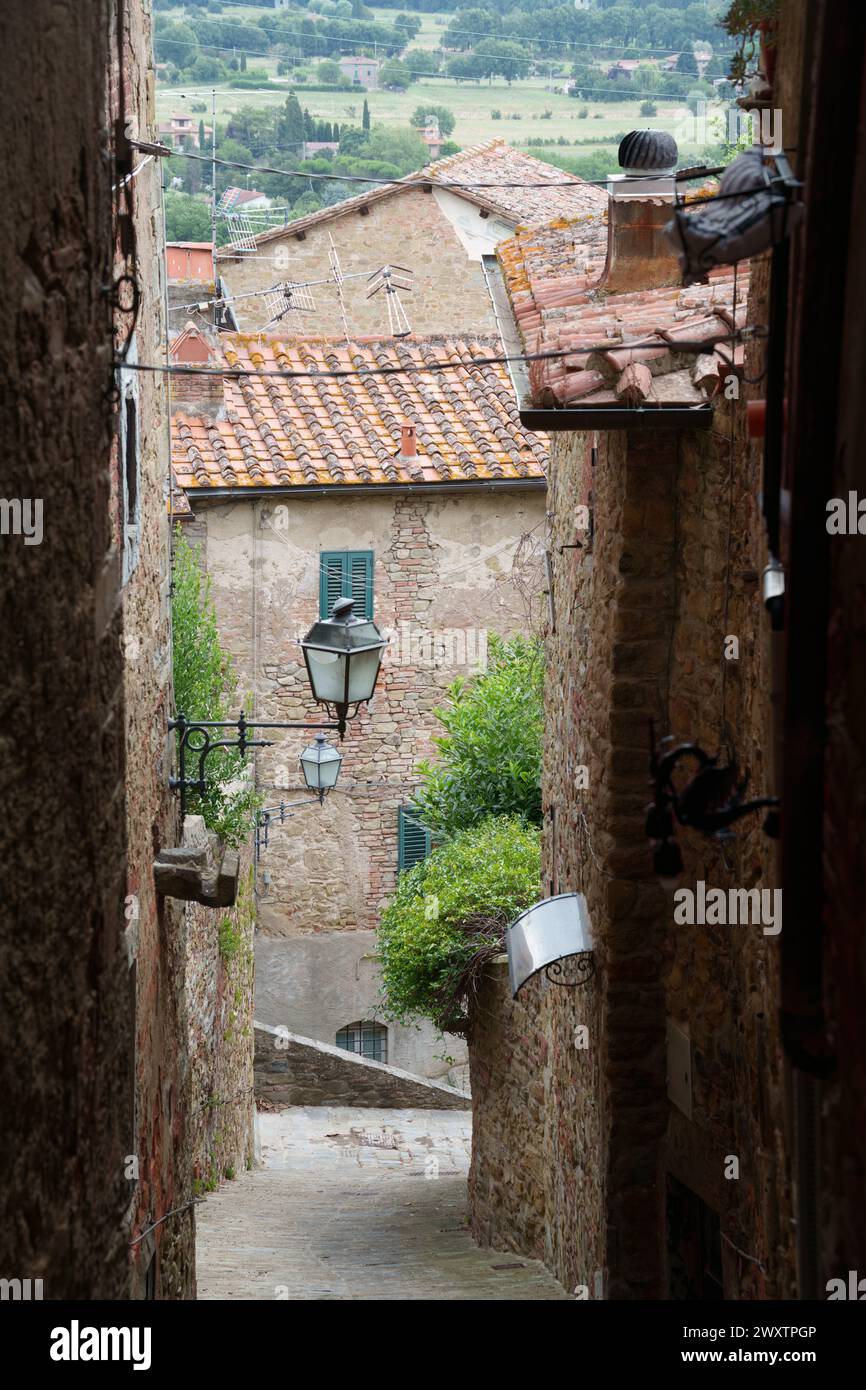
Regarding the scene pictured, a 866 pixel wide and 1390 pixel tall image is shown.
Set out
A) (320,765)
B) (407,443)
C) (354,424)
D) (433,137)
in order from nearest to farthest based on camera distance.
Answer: (320,765), (407,443), (354,424), (433,137)

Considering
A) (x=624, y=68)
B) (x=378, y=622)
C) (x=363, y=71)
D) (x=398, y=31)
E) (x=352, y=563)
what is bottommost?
(x=378, y=622)

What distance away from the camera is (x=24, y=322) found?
3852 mm

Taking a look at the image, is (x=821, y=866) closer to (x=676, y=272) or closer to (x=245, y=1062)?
(x=676, y=272)

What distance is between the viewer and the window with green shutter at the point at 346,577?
18281 millimetres

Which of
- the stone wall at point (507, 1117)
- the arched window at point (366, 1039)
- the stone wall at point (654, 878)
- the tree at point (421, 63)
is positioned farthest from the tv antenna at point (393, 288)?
the tree at point (421, 63)

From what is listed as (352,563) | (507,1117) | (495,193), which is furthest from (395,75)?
(507,1117)

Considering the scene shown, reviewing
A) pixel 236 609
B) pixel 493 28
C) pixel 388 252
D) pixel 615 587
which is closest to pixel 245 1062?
pixel 236 609

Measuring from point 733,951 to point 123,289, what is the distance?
152 inches

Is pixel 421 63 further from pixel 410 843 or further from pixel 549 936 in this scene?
pixel 549 936

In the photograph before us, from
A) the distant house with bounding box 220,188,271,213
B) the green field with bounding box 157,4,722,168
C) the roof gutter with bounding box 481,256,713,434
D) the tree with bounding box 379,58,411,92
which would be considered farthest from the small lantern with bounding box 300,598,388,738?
the tree with bounding box 379,58,411,92

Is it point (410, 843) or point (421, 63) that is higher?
point (421, 63)

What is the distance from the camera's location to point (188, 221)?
112 feet

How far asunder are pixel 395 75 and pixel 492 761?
53651mm

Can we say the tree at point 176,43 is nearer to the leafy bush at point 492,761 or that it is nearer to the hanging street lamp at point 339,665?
the leafy bush at point 492,761
